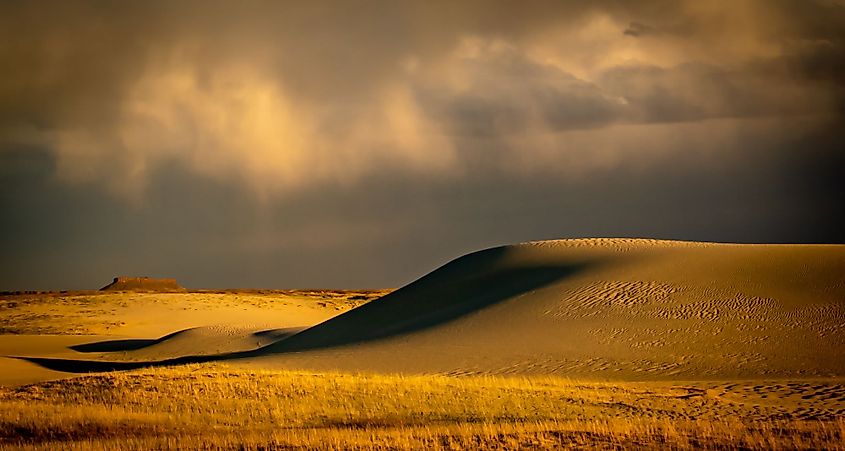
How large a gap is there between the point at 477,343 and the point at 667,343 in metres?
7.58

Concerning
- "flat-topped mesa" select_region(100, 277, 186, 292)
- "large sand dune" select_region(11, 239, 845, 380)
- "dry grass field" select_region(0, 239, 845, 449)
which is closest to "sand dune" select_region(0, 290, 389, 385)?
"dry grass field" select_region(0, 239, 845, 449)

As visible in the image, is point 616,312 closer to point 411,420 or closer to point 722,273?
point 722,273

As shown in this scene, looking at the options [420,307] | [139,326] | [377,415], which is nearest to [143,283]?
[139,326]

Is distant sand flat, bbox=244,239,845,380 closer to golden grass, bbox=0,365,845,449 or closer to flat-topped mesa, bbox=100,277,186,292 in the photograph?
golden grass, bbox=0,365,845,449

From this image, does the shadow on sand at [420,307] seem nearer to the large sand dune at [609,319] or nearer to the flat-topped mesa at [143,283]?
the large sand dune at [609,319]

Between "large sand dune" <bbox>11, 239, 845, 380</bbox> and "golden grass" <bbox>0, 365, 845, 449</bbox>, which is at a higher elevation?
"large sand dune" <bbox>11, 239, 845, 380</bbox>

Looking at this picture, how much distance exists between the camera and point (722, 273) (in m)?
44.6

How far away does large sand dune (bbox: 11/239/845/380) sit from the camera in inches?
1313

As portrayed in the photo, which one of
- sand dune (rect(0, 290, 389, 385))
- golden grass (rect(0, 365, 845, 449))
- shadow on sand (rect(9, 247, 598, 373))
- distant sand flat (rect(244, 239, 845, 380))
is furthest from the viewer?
sand dune (rect(0, 290, 389, 385))

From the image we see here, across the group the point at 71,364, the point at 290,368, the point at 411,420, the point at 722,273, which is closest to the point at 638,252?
the point at 722,273

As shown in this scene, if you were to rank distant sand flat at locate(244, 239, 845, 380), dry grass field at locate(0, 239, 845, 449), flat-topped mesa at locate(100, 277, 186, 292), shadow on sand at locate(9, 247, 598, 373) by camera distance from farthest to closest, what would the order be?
flat-topped mesa at locate(100, 277, 186, 292), shadow on sand at locate(9, 247, 598, 373), distant sand flat at locate(244, 239, 845, 380), dry grass field at locate(0, 239, 845, 449)

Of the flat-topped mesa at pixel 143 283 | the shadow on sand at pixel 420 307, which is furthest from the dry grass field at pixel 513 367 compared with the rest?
the flat-topped mesa at pixel 143 283

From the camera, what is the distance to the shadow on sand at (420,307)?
44562mm

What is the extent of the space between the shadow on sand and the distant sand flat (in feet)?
0.48
